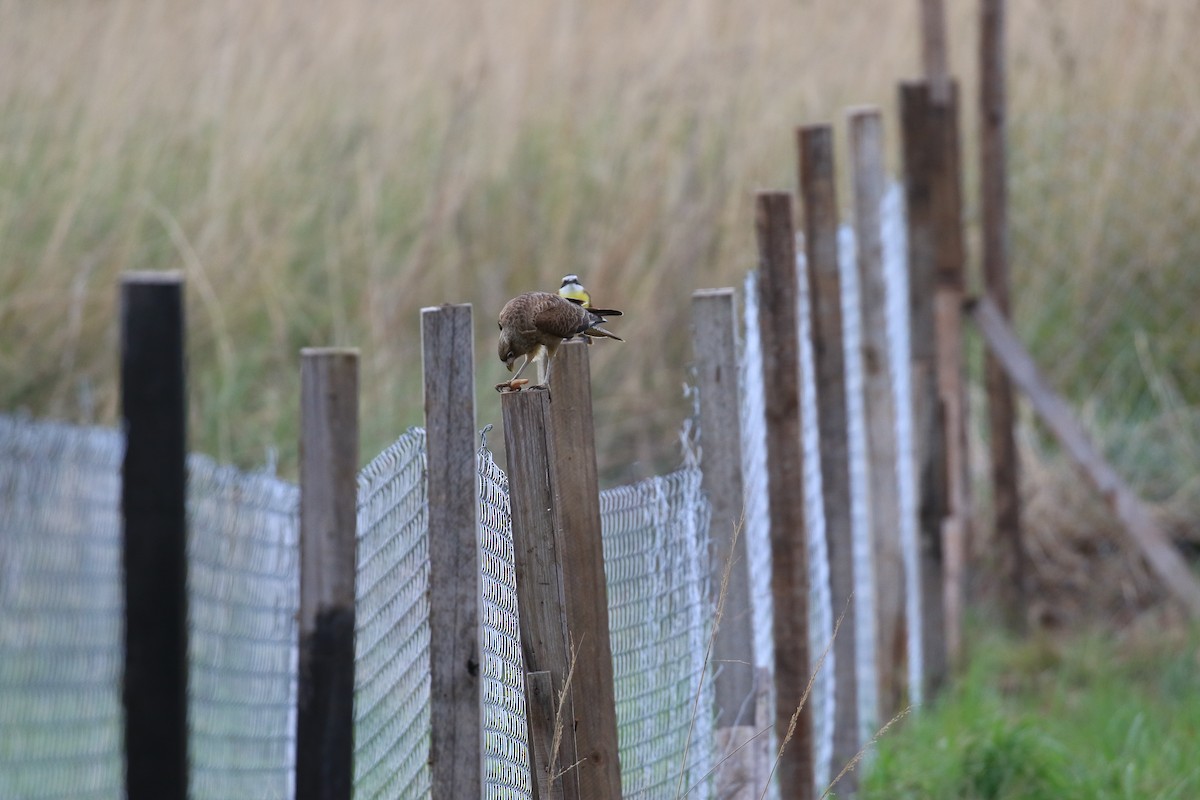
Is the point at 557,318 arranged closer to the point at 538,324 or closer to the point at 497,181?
the point at 538,324

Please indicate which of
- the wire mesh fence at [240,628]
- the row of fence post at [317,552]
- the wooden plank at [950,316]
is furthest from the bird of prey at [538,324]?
the wooden plank at [950,316]

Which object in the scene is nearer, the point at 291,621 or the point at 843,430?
the point at 291,621

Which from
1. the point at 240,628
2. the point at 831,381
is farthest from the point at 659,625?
the point at 831,381

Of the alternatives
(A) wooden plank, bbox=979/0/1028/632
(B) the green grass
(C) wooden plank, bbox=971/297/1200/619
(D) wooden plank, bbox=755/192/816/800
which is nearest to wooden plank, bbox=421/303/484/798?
(D) wooden plank, bbox=755/192/816/800

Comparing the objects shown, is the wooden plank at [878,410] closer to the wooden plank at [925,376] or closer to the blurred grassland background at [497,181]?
the wooden plank at [925,376]

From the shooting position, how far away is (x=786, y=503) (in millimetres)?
2822

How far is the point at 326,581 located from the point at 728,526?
3.90ft

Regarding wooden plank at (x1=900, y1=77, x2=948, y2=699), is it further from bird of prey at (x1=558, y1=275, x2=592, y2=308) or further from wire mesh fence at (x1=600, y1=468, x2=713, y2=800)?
bird of prey at (x1=558, y1=275, x2=592, y2=308)

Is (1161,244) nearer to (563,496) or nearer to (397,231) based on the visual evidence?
(397,231)

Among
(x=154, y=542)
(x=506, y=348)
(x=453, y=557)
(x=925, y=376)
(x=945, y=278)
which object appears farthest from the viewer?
(x=945, y=278)

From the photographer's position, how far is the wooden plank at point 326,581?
4.77ft

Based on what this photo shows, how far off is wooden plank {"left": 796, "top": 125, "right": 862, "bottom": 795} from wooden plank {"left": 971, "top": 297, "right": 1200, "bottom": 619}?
73.0 inches

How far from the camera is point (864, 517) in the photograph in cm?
417

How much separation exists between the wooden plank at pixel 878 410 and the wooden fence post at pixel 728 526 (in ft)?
4.32
